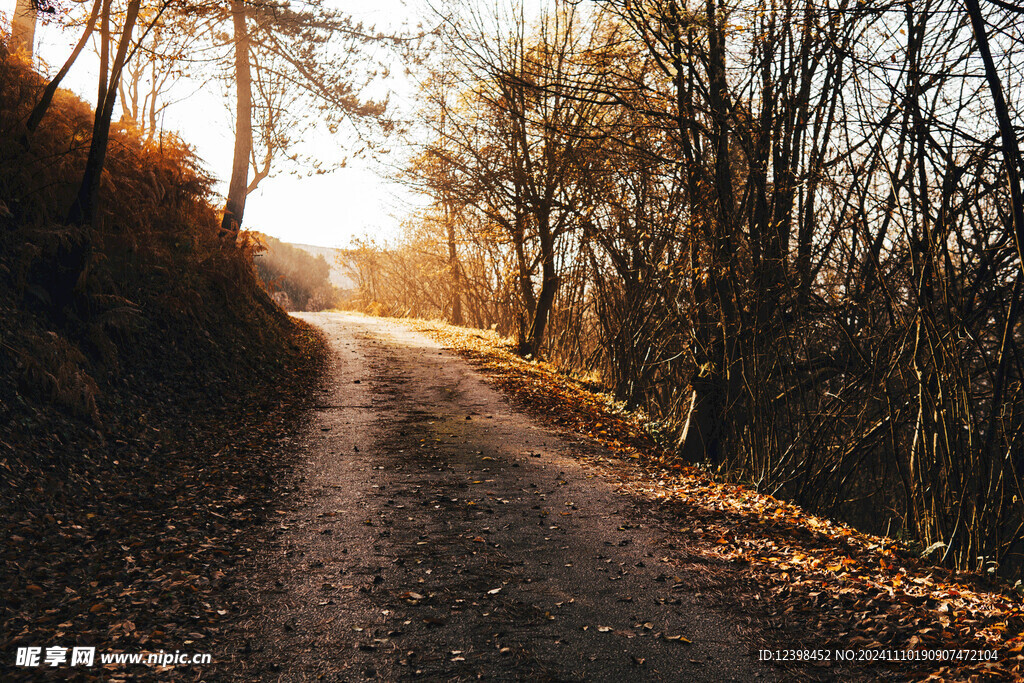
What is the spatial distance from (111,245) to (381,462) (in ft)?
19.7

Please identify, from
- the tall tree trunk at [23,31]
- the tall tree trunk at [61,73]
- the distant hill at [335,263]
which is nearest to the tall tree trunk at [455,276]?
the distant hill at [335,263]

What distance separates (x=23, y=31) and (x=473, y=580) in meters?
13.5

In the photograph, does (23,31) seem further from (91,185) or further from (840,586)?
(840,586)

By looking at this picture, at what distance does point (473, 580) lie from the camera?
5168mm

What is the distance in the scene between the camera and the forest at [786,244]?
5.89 metres

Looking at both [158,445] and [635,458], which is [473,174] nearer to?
[635,458]

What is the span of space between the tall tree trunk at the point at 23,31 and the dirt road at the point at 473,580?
27.4 feet

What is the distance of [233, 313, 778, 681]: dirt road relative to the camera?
161 inches

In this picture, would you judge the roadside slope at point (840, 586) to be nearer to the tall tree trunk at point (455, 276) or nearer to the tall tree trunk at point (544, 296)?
the tall tree trunk at point (544, 296)

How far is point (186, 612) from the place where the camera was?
4.52m

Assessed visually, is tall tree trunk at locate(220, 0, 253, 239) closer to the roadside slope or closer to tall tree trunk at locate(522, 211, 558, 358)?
tall tree trunk at locate(522, 211, 558, 358)

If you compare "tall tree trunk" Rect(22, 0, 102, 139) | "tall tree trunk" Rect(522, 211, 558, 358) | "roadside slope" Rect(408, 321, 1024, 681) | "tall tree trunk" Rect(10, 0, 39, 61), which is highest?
"tall tree trunk" Rect(10, 0, 39, 61)

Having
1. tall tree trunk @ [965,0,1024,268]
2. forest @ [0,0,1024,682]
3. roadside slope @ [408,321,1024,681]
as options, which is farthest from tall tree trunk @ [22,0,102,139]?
tall tree trunk @ [965,0,1024,268]

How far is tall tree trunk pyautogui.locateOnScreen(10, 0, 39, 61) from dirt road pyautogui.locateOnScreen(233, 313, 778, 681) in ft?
27.4
